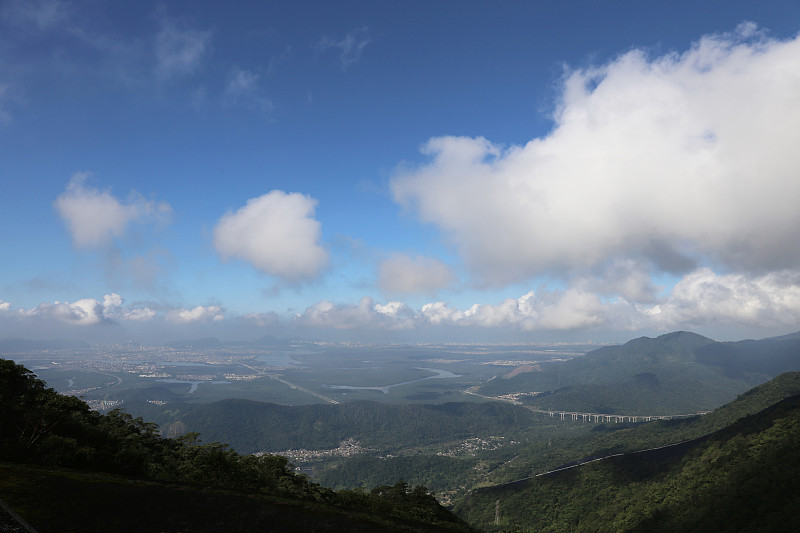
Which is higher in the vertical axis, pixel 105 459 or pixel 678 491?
pixel 105 459

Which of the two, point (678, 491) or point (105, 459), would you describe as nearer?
point (105, 459)

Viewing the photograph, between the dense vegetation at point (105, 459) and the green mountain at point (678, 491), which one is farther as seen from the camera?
the green mountain at point (678, 491)

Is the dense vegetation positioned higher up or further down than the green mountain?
higher up

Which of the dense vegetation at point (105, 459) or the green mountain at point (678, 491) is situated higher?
the dense vegetation at point (105, 459)

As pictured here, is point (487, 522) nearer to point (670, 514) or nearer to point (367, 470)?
point (670, 514)

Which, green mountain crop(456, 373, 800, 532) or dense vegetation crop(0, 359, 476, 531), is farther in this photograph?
green mountain crop(456, 373, 800, 532)
